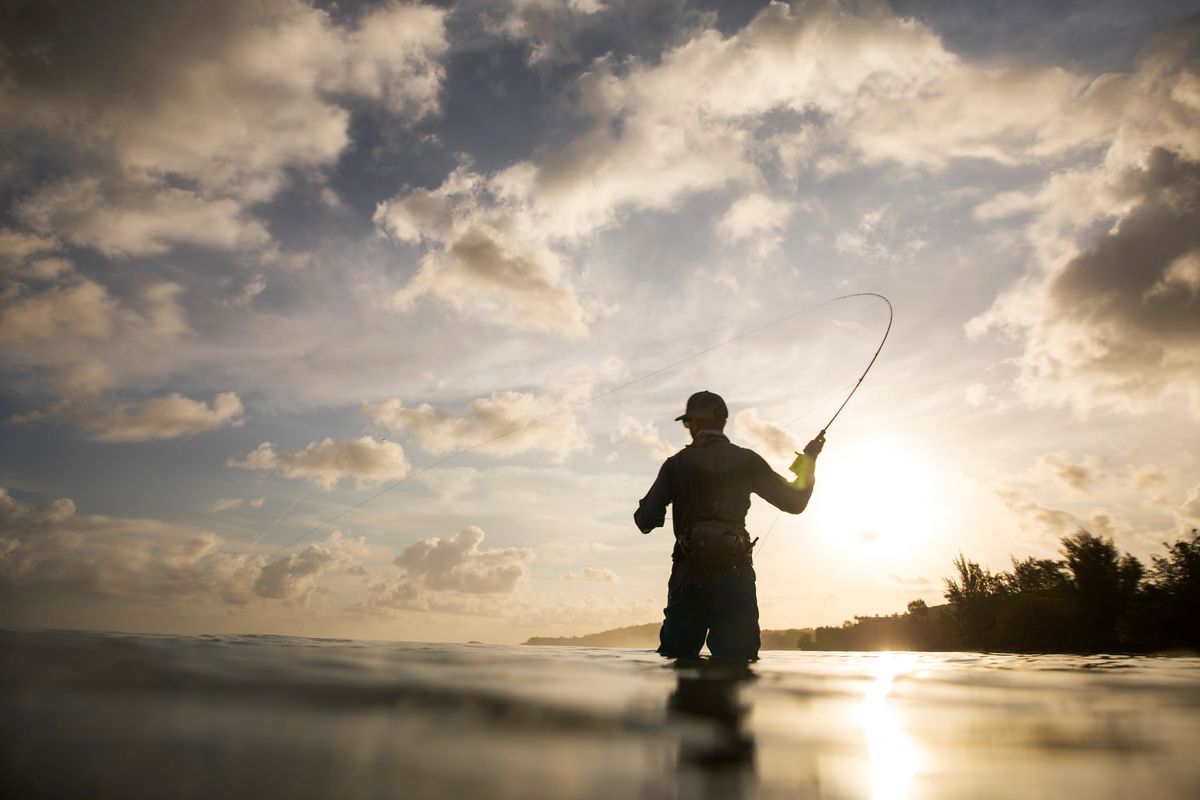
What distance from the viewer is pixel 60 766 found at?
1178mm

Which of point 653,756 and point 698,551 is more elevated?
point 698,551

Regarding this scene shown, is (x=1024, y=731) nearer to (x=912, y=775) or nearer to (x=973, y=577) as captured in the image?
(x=912, y=775)

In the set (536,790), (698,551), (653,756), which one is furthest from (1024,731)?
(698,551)

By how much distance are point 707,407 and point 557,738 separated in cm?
536

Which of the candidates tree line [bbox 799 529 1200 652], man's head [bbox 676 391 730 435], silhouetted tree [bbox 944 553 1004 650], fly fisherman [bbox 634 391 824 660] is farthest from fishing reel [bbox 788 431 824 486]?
silhouetted tree [bbox 944 553 1004 650]

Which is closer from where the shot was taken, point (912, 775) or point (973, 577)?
point (912, 775)

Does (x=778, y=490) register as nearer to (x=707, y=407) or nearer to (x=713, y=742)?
(x=707, y=407)

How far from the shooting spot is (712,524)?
614 centimetres

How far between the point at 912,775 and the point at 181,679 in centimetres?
273

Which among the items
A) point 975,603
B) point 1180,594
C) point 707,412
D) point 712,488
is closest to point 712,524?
point 712,488

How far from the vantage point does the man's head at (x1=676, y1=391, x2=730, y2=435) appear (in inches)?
269

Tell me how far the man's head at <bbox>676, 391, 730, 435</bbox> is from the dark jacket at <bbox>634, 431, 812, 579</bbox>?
6.5 inches

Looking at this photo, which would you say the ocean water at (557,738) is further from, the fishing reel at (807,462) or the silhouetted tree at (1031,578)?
the silhouetted tree at (1031,578)

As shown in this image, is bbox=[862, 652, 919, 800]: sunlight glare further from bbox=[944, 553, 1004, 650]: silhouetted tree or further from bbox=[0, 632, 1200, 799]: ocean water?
bbox=[944, 553, 1004, 650]: silhouetted tree
